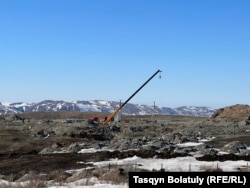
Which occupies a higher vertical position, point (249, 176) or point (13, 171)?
point (249, 176)

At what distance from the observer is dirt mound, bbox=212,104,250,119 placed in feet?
390

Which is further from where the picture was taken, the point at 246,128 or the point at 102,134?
the point at 246,128

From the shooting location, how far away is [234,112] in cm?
12169

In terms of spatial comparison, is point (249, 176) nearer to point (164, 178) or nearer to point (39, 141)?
point (164, 178)

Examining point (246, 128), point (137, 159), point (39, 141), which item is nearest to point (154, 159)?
point (137, 159)

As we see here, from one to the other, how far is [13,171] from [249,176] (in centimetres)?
2164

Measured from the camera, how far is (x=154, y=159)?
34312 millimetres

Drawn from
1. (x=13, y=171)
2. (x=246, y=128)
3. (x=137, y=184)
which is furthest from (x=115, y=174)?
(x=246, y=128)

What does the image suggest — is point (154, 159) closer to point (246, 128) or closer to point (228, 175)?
point (228, 175)

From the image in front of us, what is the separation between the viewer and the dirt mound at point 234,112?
390ft

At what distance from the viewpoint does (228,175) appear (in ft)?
45.4

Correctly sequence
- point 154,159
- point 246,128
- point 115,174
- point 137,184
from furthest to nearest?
1. point 246,128
2. point 154,159
3. point 115,174
4. point 137,184

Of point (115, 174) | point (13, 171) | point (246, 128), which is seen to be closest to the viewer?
point (115, 174)

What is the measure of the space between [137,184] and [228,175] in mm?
2675
